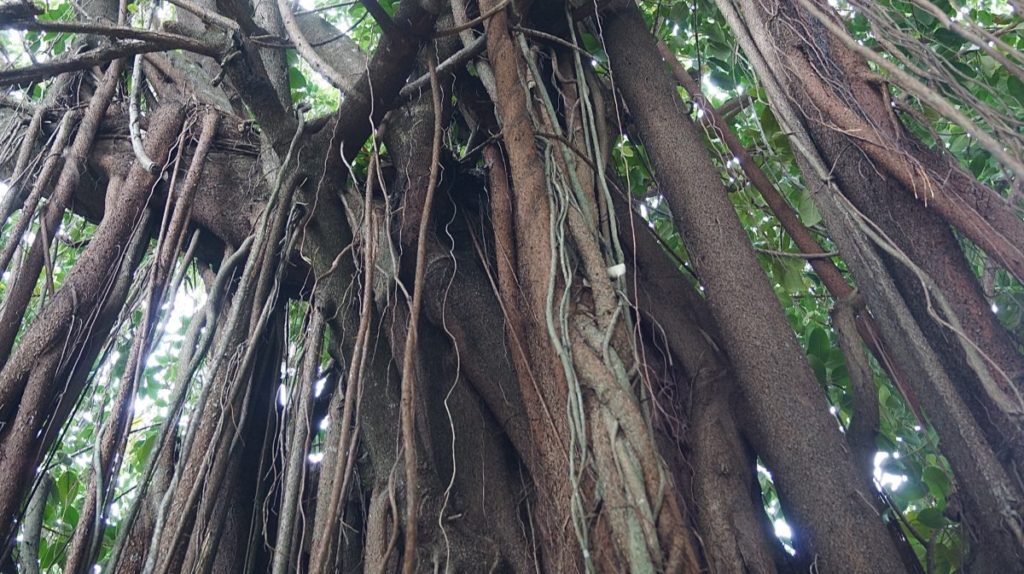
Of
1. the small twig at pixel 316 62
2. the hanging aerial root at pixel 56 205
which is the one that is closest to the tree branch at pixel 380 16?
the small twig at pixel 316 62

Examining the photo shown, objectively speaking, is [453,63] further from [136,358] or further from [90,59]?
[136,358]

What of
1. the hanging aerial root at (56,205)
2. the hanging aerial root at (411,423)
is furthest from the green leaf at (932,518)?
the hanging aerial root at (56,205)

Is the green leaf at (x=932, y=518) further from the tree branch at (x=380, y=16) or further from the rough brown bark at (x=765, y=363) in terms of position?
the tree branch at (x=380, y=16)

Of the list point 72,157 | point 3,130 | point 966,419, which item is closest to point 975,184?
point 966,419

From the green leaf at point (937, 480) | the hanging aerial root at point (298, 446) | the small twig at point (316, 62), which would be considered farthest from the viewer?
the small twig at point (316, 62)

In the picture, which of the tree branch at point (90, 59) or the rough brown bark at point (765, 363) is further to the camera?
the tree branch at point (90, 59)

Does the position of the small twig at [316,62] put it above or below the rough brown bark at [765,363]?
above

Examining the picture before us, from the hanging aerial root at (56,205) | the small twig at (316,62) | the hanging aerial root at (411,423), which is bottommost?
the hanging aerial root at (411,423)

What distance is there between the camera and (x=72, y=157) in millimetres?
2154

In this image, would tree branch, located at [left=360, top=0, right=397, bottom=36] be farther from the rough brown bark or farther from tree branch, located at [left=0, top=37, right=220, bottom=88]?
the rough brown bark

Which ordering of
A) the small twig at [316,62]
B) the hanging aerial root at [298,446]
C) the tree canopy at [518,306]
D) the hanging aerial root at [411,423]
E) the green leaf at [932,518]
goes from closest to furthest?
the hanging aerial root at [411,423], the tree canopy at [518,306], the hanging aerial root at [298,446], the green leaf at [932,518], the small twig at [316,62]

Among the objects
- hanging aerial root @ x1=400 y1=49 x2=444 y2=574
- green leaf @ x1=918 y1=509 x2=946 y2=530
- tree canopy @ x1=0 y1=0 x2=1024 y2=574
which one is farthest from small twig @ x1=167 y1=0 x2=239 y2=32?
green leaf @ x1=918 y1=509 x2=946 y2=530

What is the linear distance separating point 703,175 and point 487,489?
2.98 ft

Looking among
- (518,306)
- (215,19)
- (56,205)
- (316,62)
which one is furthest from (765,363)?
(56,205)
